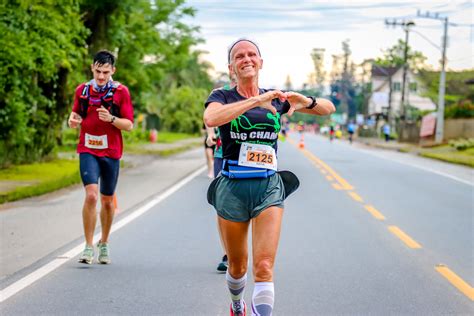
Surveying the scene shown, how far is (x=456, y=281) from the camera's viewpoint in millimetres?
7574

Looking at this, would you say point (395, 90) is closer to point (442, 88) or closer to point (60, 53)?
point (442, 88)

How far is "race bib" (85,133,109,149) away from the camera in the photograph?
8078 millimetres

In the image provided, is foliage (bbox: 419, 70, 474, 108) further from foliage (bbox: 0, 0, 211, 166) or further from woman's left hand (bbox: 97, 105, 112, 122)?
woman's left hand (bbox: 97, 105, 112, 122)

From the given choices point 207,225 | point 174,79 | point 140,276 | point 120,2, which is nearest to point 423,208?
point 207,225

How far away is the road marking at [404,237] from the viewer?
32.1 feet

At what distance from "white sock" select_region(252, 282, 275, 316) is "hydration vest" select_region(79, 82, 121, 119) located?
11.8 ft

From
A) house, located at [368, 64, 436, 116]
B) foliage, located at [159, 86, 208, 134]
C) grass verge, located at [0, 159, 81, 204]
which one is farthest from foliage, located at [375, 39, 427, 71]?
grass verge, located at [0, 159, 81, 204]

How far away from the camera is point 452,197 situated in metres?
16.4

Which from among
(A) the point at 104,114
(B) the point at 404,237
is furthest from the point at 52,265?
(B) the point at 404,237

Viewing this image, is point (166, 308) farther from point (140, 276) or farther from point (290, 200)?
point (290, 200)

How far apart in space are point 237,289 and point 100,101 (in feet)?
10.6

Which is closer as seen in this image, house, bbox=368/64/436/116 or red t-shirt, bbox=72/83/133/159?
red t-shirt, bbox=72/83/133/159

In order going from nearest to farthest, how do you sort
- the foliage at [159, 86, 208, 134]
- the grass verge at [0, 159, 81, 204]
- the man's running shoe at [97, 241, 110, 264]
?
the man's running shoe at [97, 241, 110, 264] → the grass verge at [0, 159, 81, 204] → the foliage at [159, 86, 208, 134]

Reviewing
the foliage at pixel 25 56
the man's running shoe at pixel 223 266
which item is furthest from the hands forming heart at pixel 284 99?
the foliage at pixel 25 56
